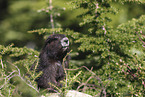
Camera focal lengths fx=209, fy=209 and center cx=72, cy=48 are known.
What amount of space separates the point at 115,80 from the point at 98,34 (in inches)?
35.1

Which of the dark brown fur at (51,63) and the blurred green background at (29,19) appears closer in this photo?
the dark brown fur at (51,63)

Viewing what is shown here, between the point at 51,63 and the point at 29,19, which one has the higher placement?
the point at 29,19

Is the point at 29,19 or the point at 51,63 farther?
the point at 29,19

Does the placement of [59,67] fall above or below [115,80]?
above

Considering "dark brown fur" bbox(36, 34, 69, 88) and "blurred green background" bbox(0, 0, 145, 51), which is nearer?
"dark brown fur" bbox(36, 34, 69, 88)

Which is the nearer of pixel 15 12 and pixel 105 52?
pixel 105 52

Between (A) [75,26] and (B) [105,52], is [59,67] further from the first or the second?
(A) [75,26]

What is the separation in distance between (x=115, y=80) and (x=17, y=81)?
2.10 meters

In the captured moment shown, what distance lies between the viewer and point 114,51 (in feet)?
12.7

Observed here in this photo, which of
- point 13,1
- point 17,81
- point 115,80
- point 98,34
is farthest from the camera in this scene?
point 13,1

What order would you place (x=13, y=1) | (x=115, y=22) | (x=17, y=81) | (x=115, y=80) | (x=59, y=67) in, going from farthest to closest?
(x=13, y=1) < (x=115, y=22) < (x=115, y=80) < (x=59, y=67) < (x=17, y=81)

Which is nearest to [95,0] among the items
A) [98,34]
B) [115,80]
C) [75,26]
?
[98,34]

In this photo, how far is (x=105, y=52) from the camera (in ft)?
12.1

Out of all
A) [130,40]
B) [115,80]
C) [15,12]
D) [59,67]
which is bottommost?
[115,80]
